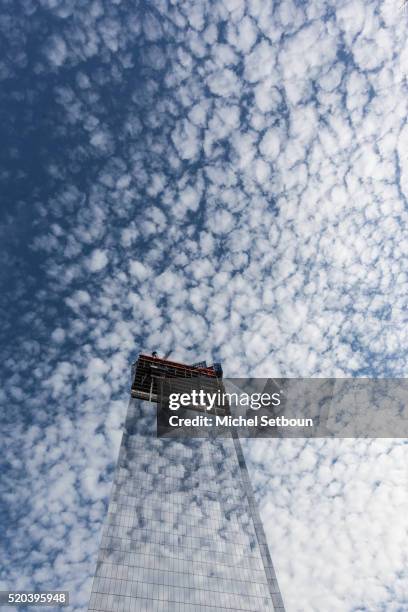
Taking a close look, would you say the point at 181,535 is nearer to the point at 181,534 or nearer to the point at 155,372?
the point at 181,534

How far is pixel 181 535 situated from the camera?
2451 inches

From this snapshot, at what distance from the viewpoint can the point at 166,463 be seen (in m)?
73.6

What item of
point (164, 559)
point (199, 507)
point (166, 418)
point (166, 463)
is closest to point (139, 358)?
point (166, 418)

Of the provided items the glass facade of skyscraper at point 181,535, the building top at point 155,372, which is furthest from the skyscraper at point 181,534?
the building top at point 155,372

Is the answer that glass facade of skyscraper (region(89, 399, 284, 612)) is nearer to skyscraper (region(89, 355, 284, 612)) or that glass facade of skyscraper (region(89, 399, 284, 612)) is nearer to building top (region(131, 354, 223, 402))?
skyscraper (region(89, 355, 284, 612))

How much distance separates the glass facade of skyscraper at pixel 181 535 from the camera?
2117 inches

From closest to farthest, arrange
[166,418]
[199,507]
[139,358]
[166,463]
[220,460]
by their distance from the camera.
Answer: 1. [199,507]
2. [166,463]
3. [220,460]
4. [166,418]
5. [139,358]

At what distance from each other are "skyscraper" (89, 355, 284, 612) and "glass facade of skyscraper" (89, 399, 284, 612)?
0.43 ft

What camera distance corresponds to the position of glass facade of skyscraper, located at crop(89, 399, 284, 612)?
176 ft

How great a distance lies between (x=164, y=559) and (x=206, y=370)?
1991 inches

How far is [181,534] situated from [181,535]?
0.48 ft

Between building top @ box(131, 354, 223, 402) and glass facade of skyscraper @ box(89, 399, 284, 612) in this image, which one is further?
building top @ box(131, 354, 223, 402)

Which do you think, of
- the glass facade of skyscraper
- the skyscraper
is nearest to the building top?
the skyscraper

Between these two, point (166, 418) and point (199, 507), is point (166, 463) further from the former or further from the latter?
point (166, 418)
